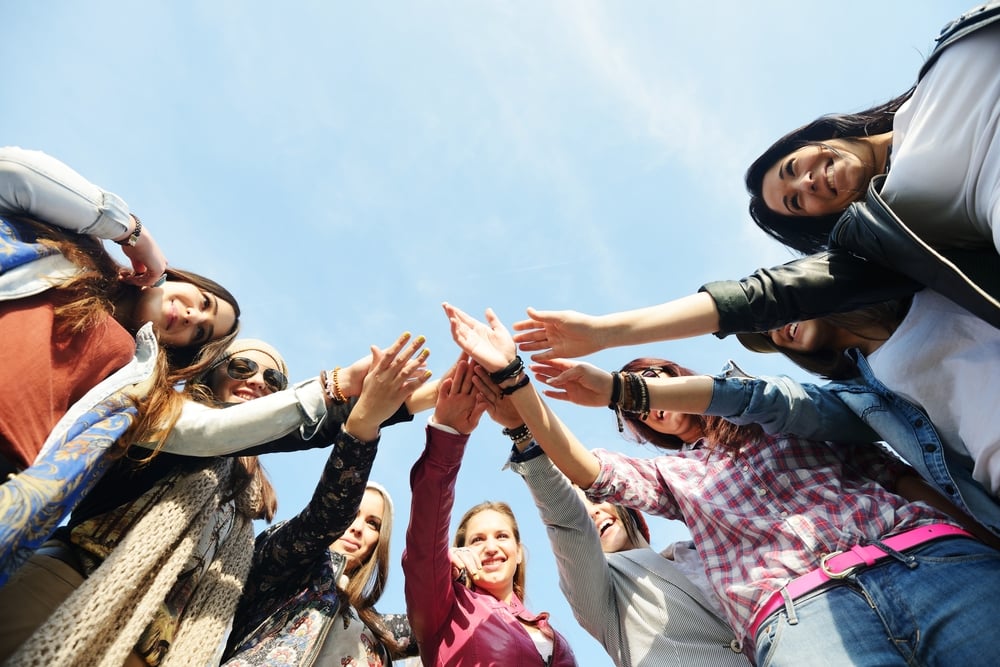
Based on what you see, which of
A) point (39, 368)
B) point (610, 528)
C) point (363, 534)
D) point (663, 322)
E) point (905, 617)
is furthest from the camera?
point (363, 534)

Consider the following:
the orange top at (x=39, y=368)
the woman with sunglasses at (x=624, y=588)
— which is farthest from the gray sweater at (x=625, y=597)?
the orange top at (x=39, y=368)

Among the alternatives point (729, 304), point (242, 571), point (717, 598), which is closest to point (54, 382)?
point (242, 571)

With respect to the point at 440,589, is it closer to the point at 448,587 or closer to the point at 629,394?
the point at 448,587

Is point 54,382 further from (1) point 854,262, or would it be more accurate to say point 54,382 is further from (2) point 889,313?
(2) point 889,313

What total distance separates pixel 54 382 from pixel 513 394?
2.05m

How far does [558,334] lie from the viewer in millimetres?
2902

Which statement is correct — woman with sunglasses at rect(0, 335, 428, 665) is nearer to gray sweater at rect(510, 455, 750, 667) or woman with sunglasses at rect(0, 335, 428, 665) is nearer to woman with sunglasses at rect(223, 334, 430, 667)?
woman with sunglasses at rect(223, 334, 430, 667)

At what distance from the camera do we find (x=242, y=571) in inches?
125

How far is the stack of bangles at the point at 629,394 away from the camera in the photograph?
10.6ft

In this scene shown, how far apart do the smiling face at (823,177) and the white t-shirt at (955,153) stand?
713 mm

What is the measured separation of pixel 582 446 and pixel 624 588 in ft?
2.51

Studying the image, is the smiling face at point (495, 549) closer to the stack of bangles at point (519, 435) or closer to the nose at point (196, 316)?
the stack of bangles at point (519, 435)

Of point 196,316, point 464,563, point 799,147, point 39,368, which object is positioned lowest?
point 39,368

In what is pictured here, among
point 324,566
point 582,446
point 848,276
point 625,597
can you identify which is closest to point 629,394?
point 582,446
